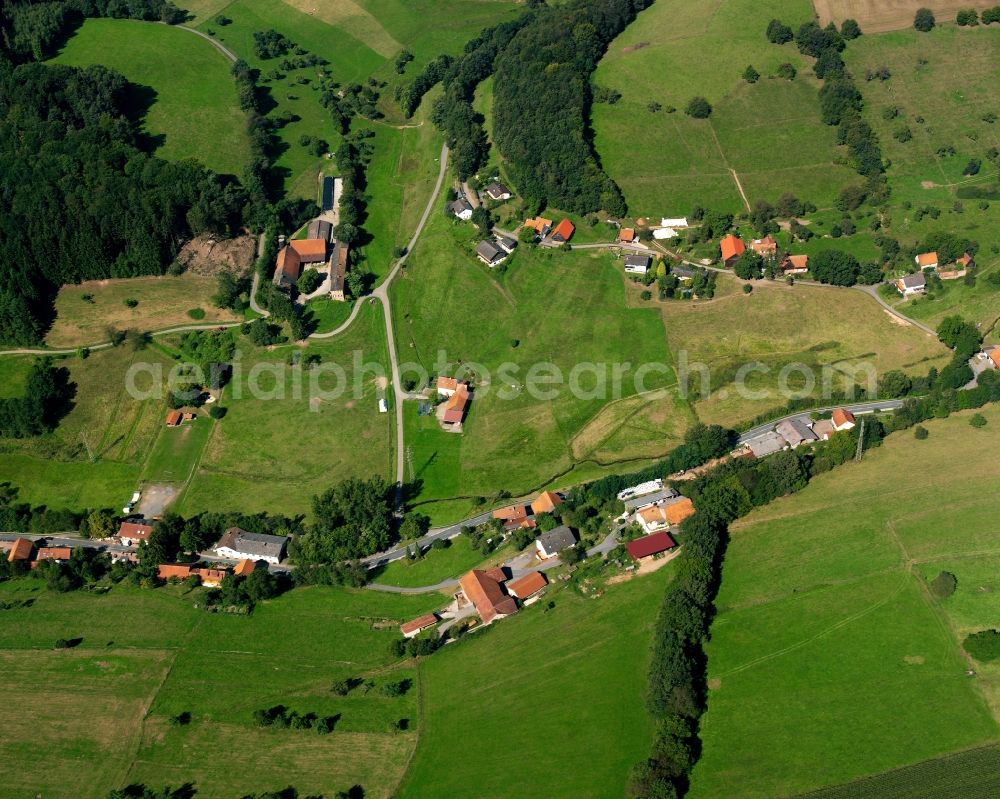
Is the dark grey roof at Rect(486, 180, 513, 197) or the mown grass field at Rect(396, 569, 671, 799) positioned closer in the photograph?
the mown grass field at Rect(396, 569, 671, 799)

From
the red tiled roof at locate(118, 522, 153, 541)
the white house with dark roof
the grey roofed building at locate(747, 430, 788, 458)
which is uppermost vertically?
the white house with dark roof

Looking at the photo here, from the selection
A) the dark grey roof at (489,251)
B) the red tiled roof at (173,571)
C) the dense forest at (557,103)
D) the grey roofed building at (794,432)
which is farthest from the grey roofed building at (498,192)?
the red tiled roof at (173,571)

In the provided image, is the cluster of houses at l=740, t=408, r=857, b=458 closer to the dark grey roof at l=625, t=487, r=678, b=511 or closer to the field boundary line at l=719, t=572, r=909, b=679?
the dark grey roof at l=625, t=487, r=678, b=511

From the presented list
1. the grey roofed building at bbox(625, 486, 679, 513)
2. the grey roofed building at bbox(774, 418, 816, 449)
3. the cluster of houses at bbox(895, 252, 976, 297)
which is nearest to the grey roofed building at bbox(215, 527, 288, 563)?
the grey roofed building at bbox(625, 486, 679, 513)

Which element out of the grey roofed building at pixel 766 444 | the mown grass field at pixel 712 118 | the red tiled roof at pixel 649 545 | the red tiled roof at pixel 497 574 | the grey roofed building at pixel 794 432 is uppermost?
the mown grass field at pixel 712 118

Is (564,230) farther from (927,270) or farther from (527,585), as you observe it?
(527,585)

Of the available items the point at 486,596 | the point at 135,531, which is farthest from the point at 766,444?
the point at 135,531

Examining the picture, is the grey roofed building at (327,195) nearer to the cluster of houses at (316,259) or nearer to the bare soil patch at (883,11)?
the cluster of houses at (316,259)

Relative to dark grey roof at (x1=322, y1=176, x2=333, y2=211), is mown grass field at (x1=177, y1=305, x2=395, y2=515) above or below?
below
